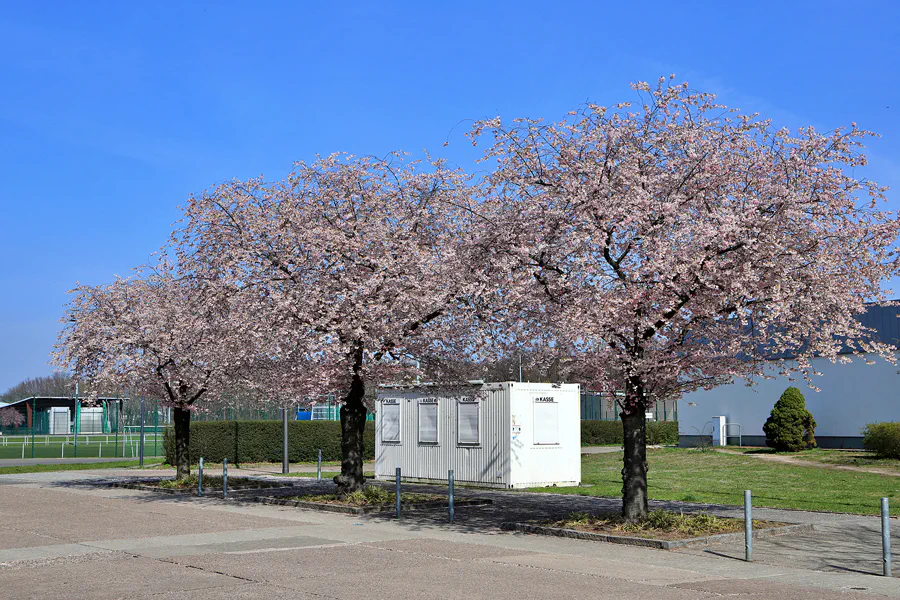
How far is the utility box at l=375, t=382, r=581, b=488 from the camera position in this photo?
24.5 m

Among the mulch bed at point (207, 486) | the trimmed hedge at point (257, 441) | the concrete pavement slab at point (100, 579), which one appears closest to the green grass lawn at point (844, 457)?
the trimmed hedge at point (257, 441)

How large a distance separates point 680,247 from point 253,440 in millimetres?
27809

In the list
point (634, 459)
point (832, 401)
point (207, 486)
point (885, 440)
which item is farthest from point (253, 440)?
point (634, 459)

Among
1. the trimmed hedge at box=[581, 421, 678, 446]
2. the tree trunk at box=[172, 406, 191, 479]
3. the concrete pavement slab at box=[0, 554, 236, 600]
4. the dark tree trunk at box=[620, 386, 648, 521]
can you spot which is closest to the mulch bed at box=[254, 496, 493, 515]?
the dark tree trunk at box=[620, 386, 648, 521]

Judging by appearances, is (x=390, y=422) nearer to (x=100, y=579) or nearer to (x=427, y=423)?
(x=427, y=423)

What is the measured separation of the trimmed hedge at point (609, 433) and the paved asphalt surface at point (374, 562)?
3537 centimetres

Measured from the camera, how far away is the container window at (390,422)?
2773 cm

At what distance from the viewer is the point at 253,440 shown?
127 ft

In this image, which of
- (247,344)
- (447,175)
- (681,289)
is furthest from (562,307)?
(247,344)

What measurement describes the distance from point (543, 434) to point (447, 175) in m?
8.20

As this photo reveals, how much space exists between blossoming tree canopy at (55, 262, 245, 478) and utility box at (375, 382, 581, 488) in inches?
209

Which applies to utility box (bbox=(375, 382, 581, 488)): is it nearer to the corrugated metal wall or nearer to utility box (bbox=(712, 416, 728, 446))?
the corrugated metal wall

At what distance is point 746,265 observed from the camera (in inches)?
542

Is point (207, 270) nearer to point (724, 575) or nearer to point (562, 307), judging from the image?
point (562, 307)
